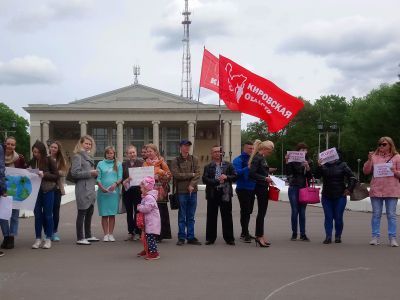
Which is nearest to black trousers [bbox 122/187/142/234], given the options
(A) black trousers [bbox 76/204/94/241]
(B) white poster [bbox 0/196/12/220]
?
(A) black trousers [bbox 76/204/94/241]

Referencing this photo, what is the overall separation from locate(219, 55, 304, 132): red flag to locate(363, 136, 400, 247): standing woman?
2002 mm

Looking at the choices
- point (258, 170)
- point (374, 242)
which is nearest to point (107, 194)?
point (258, 170)

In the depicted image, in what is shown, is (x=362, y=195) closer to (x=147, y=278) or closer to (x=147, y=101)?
(x=147, y=278)

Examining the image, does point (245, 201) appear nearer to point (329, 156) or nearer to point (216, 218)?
point (216, 218)

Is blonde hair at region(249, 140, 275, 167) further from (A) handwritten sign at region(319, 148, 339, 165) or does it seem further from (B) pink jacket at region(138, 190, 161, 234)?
(B) pink jacket at region(138, 190, 161, 234)

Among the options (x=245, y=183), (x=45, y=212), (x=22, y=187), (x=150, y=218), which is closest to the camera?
(x=150, y=218)

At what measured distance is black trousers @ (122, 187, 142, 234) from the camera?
38.3ft

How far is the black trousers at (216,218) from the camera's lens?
11.1 m

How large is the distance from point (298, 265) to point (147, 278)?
240cm

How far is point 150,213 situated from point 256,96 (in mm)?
4375

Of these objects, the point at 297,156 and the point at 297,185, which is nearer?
the point at 297,156

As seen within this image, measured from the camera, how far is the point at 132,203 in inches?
468

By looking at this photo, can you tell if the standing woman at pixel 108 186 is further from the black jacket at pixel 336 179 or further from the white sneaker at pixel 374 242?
the white sneaker at pixel 374 242

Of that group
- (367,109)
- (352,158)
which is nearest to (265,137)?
(352,158)
